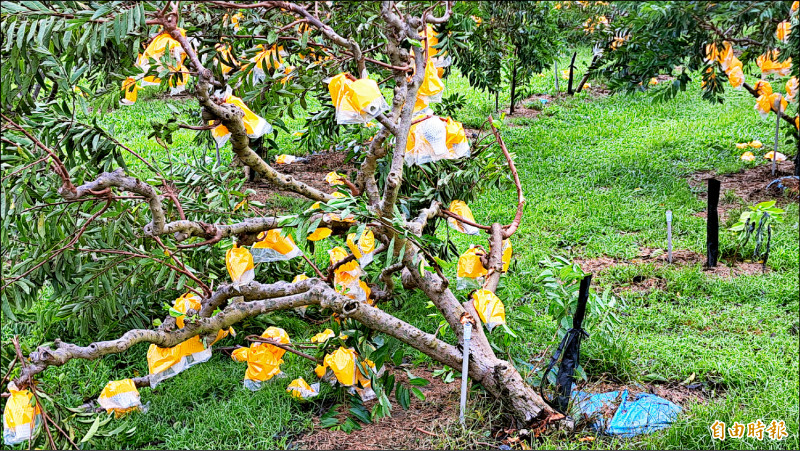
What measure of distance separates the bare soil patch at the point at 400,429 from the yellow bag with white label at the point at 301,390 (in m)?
0.15

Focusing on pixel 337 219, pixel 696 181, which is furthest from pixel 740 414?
pixel 696 181

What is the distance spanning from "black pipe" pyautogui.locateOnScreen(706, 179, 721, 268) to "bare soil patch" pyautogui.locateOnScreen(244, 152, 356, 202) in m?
2.76

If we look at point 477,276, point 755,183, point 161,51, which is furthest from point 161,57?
point 755,183

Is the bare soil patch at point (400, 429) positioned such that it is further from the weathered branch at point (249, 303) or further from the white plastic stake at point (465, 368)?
the weathered branch at point (249, 303)

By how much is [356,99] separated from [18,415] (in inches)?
64.2

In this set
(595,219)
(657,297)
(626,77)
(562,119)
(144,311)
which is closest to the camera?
(144,311)

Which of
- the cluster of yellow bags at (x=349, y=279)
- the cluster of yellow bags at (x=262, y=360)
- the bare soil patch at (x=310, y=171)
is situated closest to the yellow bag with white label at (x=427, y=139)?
the cluster of yellow bags at (x=349, y=279)

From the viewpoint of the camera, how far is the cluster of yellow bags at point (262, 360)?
3.20 m

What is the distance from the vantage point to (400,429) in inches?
116

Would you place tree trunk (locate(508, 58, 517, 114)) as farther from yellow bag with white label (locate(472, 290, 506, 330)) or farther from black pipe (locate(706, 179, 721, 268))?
yellow bag with white label (locate(472, 290, 506, 330))

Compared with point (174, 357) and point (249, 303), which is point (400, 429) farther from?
point (174, 357)

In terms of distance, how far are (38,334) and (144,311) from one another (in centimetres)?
65

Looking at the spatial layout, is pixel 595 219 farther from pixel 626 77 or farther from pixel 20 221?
pixel 20 221

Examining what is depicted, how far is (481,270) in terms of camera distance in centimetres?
312
